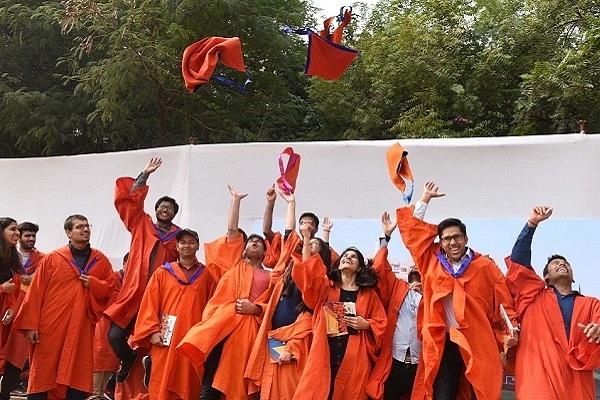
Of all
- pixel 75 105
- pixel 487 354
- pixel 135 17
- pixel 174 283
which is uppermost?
pixel 135 17

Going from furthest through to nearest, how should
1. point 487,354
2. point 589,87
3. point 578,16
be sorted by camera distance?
point 578,16, point 589,87, point 487,354

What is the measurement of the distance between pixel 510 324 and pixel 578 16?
511cm

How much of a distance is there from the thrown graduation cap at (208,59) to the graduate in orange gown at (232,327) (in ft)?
4.14

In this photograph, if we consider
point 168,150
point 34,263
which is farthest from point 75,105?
point 34,263

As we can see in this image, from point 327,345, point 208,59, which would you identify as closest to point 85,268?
point 208,59

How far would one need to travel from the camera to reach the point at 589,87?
700 cm

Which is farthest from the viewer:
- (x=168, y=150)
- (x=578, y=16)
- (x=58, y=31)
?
(x=58, y=31)

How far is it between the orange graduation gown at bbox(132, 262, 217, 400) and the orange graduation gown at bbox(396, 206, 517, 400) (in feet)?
4.46

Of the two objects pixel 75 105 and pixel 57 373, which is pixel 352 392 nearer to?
pixel 57 373

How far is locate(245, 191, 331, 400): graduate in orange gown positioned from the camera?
3.87m

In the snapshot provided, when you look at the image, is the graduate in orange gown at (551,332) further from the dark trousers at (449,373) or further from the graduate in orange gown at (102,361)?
the graduate in orange gown at (102,361)

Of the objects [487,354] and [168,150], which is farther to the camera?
[168,150]

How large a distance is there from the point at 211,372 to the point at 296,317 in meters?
0.60

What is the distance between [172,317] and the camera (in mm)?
4289
